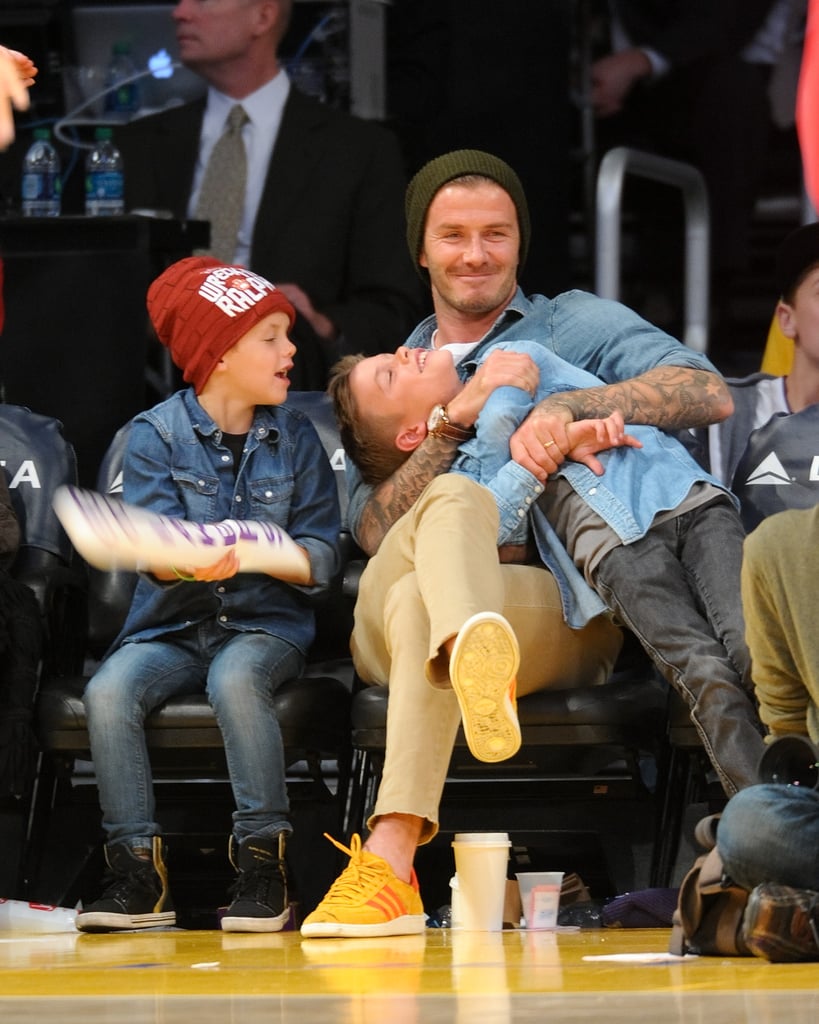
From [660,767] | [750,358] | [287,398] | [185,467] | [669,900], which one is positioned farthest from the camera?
[750,358]

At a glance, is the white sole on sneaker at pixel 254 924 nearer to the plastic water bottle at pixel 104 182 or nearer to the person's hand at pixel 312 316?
the person's hand at pixel 312 316

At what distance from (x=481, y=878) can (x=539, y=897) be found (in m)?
0.14

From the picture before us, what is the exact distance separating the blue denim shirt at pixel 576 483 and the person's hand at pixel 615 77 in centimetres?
259

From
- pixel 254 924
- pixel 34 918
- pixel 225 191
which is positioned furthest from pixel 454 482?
pixel 225 191

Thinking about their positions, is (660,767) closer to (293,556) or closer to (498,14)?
(293,556)

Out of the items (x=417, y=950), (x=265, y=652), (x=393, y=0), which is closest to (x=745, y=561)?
(x=417, y=950)

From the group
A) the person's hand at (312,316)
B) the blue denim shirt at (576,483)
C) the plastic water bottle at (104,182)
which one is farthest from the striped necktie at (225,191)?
the blue denim shirt at (576,483)

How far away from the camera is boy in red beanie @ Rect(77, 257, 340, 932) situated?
3447 millimetres

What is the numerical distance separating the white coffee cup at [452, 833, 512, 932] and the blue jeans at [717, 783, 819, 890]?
57 centimetres

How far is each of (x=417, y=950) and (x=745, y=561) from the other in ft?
2.50

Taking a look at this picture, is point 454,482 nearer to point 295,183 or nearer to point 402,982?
point 402,982

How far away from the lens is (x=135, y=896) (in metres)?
3.44

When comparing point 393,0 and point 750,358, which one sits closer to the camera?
point 393,0

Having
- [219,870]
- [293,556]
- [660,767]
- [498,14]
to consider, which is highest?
[498,14]
